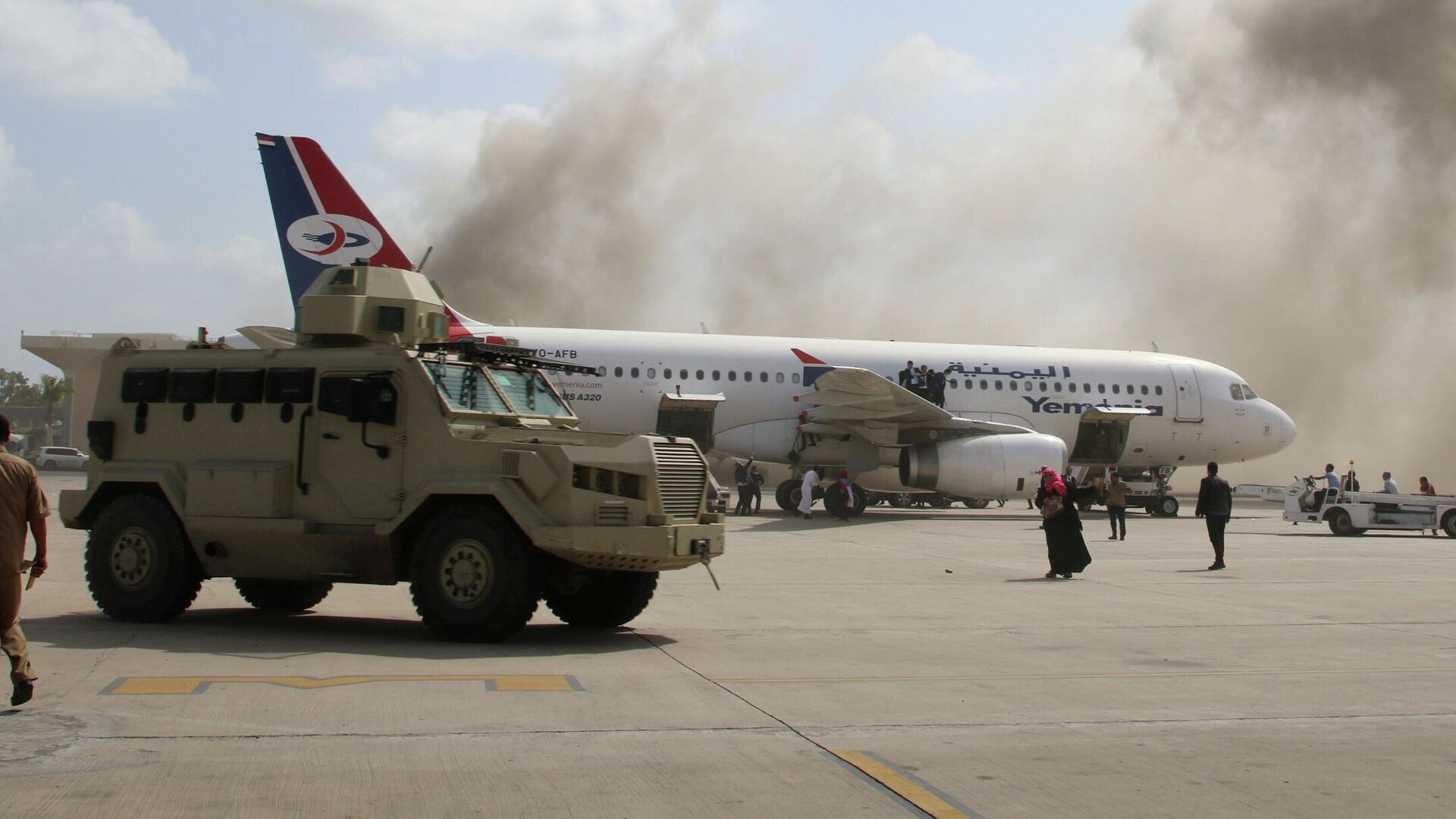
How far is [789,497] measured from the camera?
98.0ft

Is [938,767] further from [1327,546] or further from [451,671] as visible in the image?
[1327,546]

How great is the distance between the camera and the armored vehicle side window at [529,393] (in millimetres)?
10375

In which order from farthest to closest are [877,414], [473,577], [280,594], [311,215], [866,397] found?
[877,414] < [866,397] < [311,215] < [280,594] < [473,577]

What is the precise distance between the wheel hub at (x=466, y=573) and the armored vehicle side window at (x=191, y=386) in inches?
100

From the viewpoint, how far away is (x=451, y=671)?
8203mm

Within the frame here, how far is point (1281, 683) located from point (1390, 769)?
98.1 inches

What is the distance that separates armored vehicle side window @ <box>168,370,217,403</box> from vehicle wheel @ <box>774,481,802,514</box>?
2029 centimetres

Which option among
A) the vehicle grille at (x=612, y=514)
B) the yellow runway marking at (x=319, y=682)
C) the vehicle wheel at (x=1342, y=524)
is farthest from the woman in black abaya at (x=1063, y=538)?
the vehicle wheel at (x=1342, y=524)

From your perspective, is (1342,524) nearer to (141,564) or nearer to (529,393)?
(529,393)

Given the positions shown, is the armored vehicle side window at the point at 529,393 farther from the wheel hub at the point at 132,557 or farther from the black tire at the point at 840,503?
the black tire at the point at 840,503

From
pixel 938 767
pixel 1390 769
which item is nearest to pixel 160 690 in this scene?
pixel 938 767

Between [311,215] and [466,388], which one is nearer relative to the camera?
[466,388]

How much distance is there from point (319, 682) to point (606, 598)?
10.3ft

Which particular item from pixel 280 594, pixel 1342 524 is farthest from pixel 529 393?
pixel 1342 524
